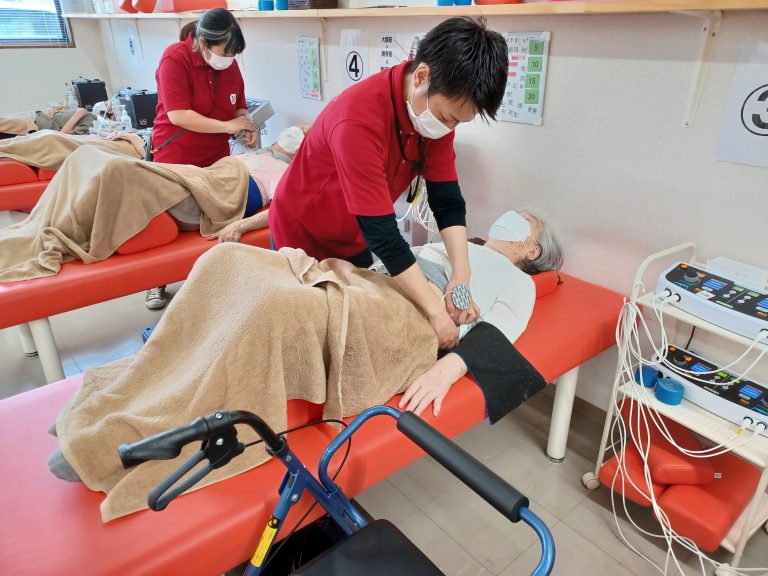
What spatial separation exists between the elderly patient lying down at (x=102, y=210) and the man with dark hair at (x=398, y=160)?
0.66 meters

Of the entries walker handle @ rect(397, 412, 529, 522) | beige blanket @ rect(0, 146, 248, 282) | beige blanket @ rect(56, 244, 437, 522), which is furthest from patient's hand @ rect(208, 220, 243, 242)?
walker handle @ rect(397, 412, 529, 522)

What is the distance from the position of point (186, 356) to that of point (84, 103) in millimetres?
4388

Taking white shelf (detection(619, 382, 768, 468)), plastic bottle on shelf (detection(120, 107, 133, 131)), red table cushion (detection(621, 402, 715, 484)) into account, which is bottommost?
red table cushion (detection(621, 402, 715, 484))

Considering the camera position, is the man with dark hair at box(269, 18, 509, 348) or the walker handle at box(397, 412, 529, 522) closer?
the walker handle at box(397, 412, 529, 522)

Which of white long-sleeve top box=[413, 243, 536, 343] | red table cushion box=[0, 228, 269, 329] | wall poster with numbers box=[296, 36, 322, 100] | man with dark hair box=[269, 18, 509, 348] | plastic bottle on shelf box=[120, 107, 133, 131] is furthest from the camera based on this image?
plastic bottle on shelf box=[120, 107, 133, 131]

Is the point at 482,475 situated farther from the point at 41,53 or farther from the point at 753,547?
the point at 41,53

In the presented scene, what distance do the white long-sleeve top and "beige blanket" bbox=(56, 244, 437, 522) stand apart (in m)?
0.33

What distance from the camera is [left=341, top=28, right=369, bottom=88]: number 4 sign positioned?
251 cm

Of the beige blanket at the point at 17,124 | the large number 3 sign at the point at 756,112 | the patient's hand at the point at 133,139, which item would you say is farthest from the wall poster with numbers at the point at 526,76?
the beige blanket at the point at 17,124

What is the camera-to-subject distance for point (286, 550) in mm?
1302

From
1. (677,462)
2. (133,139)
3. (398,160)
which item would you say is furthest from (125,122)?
(677,462)

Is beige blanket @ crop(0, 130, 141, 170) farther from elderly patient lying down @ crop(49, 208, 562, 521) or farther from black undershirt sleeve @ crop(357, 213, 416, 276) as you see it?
black undershirt sleeve @ crop(357, 213, 416, 276)

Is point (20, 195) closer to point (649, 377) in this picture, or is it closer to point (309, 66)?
point (309, 66)

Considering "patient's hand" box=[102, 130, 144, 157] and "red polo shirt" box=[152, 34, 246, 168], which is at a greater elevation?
"red polo shirt" box=[152, 34, 246, 168]
